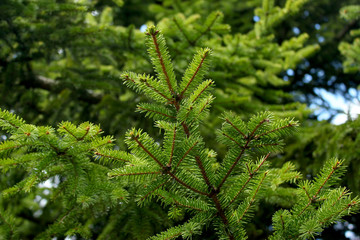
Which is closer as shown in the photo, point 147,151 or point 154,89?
point 147,151

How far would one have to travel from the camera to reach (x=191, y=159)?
3.69 feet

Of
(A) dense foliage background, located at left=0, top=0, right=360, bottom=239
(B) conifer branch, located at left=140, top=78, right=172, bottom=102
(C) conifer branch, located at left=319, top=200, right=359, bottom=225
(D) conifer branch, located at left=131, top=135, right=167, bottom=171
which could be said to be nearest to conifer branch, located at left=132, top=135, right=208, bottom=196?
(D) conifer branch, located at left=131, top=135, right=167, bottom=171

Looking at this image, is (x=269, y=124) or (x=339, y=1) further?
(x=339, y=1)

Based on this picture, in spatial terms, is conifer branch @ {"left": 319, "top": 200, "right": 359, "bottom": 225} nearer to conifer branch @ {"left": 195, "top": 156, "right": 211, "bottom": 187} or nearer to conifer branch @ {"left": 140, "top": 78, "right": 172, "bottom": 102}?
conifer branch @ {"left": 195, "top": 156, "right": 211, "bottom": 187}

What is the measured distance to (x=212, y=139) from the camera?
9.06 ft

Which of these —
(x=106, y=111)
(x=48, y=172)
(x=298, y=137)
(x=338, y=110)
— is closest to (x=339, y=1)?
(x=338, y=110)

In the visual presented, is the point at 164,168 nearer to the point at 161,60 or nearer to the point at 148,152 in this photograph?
the point at 148,152

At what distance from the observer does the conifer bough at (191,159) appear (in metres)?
1.06

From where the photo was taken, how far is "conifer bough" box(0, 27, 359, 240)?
1060 mm

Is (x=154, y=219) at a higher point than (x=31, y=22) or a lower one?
lower

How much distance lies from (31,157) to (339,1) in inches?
232

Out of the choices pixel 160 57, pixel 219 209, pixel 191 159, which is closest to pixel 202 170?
pixel 191 159

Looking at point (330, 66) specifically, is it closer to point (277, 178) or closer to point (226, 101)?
point (226, 101)

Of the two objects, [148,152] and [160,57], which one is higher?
[160,57]
